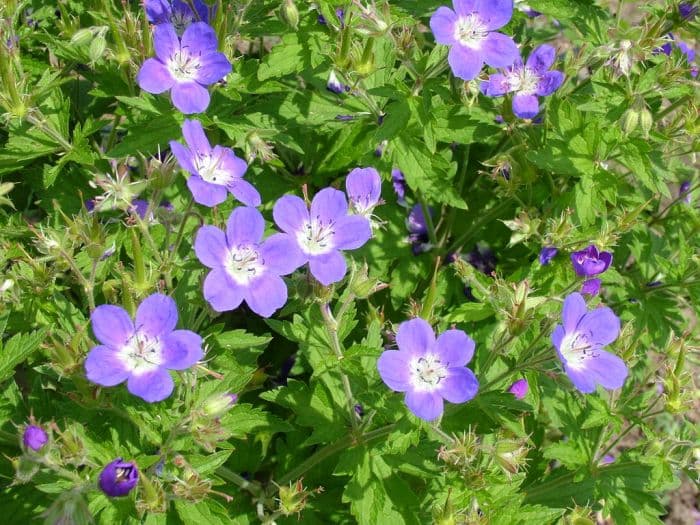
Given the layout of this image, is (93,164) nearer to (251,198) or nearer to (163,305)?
(251,198)

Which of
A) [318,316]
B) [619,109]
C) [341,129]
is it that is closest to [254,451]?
[318,316]

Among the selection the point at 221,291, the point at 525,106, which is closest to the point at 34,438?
the point at 221,291

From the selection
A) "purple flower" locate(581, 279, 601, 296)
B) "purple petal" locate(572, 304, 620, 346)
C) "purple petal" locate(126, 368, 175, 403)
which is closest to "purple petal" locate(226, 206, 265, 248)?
"purple petal" locate(126, 368, 175, 403)

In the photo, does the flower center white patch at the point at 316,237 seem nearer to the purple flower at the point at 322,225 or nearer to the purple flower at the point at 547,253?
the purple flower at the point at 322,225

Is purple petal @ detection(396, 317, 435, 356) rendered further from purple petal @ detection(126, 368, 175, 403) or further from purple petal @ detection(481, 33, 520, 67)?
purple petal @ detection(481, 33, 520, 67)

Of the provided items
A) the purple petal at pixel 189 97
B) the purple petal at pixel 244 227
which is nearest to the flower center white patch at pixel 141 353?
the purple petal at pixel 244 227

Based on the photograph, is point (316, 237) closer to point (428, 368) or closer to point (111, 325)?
point (428, 368)
